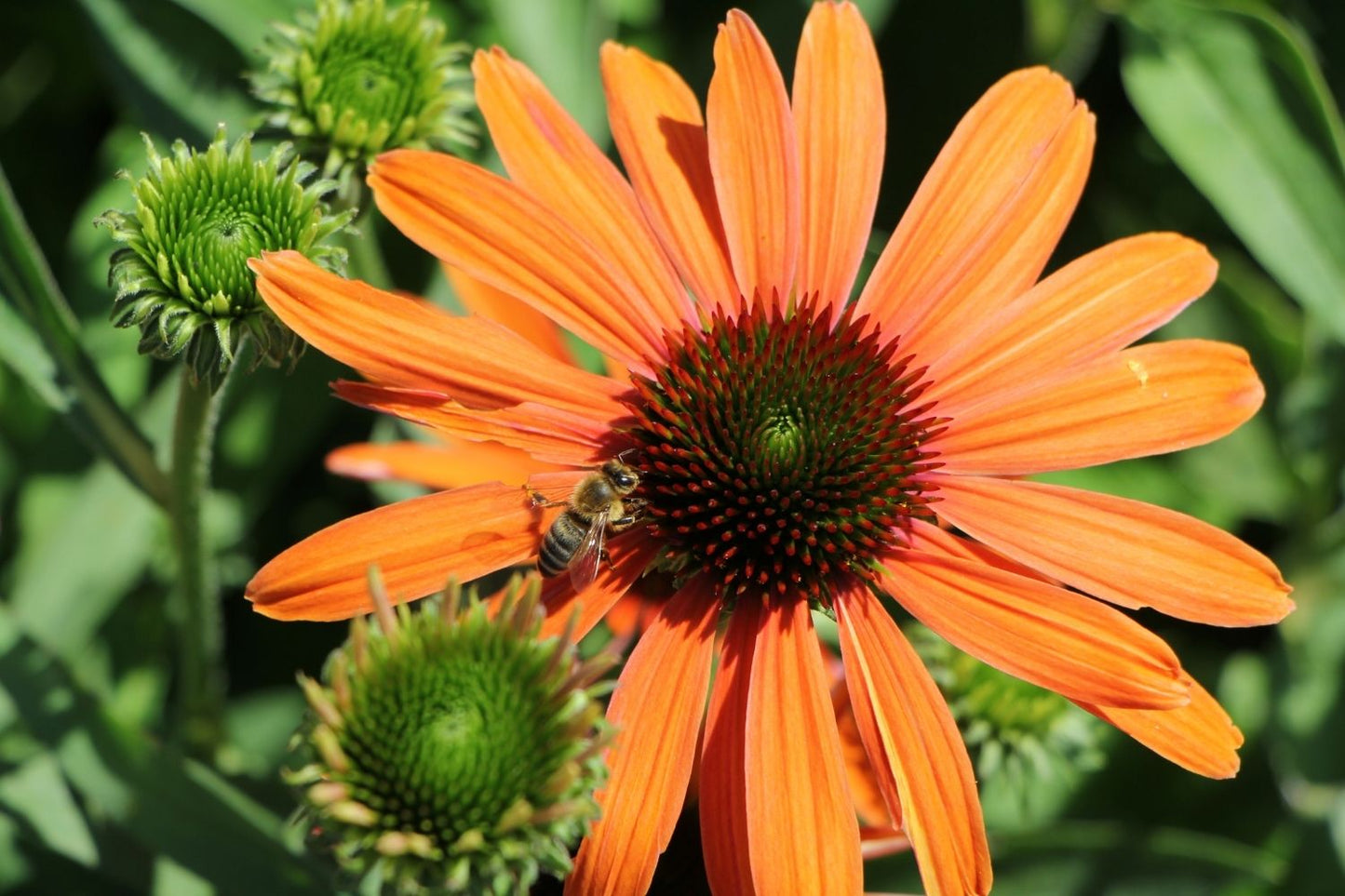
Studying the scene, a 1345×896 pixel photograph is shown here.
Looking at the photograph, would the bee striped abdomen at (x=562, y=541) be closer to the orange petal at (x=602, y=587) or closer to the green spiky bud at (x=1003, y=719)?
the orange petal at (x=602, y=587)

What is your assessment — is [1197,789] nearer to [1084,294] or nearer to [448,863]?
[1084,294]

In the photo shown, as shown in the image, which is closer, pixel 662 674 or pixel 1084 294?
pixel 662 674

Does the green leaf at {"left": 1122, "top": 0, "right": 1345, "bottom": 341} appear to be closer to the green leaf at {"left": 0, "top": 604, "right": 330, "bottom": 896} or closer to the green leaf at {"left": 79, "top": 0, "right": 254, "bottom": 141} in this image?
the green leaf at {"left": 79, "top": 0, "right": 254, "bottom": 141}

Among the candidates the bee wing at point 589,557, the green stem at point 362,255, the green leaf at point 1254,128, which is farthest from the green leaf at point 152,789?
the green leaf at point 1254,128

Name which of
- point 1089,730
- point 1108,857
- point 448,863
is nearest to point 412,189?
point 448,863

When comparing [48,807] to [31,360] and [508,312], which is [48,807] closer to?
[31,360]

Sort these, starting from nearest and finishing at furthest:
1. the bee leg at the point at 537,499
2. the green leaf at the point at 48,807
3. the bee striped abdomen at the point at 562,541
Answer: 1. the bee striped abdomen at the point at 562,541
2. the bee leg at the point at 537,499
3. the green leaf at the point at 48,807

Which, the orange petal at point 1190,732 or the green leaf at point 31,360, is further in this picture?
the green leaf at point 31,360
